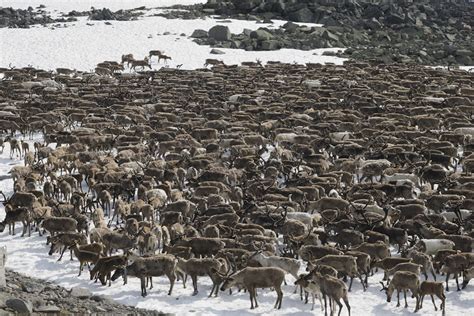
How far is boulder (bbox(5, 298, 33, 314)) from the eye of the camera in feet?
37.9

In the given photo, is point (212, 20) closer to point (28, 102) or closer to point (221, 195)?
point (28, 102)

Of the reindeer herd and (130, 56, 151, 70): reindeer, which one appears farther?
(130, 56, 151, 70): reindeer

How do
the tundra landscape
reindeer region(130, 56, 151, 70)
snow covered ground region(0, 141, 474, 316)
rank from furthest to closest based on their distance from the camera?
reindeer region(130, 56, 151, 70), the tundra landscape, snow covered ground region(0, 141, 474, 316)

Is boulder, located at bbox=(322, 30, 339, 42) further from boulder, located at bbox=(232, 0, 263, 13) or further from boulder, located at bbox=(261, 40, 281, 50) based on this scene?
boulder, located at bbox=(232, 0, 263, 13)

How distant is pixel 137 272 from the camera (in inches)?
546

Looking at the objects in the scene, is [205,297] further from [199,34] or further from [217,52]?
[199,34]

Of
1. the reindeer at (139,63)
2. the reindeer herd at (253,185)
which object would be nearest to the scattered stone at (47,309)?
the reindeer herd at (253,185)

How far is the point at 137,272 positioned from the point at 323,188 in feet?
25.5

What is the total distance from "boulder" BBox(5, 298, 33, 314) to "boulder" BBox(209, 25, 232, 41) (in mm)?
52564

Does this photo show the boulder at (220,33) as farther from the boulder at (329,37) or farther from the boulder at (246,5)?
the boulder at (246,5)

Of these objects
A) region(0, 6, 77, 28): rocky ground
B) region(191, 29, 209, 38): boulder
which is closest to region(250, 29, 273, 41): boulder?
region(191, 29, 209, 38): boulder

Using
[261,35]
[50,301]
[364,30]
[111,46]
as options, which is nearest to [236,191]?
[50,301]

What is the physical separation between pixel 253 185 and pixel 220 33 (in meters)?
44.4

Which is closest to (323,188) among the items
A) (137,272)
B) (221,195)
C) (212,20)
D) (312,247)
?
(221,195)
